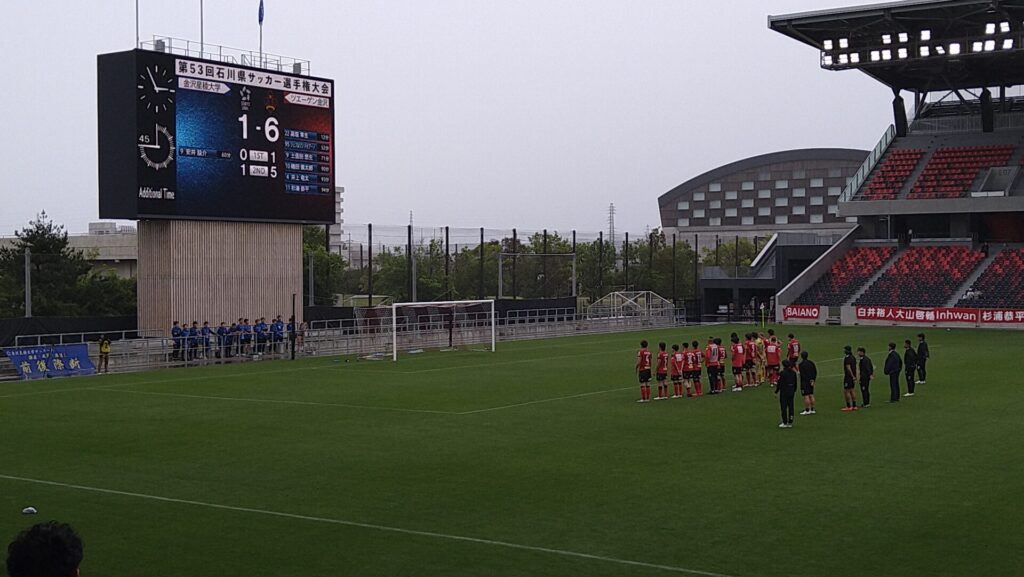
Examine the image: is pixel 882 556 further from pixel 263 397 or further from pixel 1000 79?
pixel 1000 79

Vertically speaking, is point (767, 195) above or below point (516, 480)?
above

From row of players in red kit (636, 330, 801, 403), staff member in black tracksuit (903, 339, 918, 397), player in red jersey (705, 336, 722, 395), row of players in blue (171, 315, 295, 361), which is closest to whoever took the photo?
row of players in red kit (636, 330, 801, 403)

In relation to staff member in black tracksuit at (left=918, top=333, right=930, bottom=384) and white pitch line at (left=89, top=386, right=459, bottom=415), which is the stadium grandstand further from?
white pitch line at (left=89, top=386, right=459, bottom=415)

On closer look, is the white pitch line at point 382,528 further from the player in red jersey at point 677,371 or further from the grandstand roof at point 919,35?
the grandstand roof at point 919,35

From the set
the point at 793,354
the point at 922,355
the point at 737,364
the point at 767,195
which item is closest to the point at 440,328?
the point at 737,364

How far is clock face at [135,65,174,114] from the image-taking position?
131 ft

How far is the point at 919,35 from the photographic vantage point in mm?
59875

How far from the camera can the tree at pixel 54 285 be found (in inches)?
2076

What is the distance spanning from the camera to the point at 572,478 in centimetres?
1747

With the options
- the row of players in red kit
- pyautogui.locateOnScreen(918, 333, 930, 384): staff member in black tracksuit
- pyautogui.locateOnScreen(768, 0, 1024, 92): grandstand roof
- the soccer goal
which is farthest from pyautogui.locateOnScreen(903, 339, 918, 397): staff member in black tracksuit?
pyautogui.locateOnScreen(768, 0, 1024, 92): grandstand roof

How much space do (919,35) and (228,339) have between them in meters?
39.7

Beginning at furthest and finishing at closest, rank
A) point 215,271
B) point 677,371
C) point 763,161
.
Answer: point 763,161
point 215,271
point 677,371

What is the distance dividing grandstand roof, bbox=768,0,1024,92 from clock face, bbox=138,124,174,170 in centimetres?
3387

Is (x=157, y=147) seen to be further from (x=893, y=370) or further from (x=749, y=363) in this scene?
(x=893, y=370)
